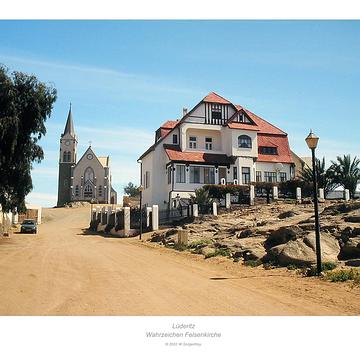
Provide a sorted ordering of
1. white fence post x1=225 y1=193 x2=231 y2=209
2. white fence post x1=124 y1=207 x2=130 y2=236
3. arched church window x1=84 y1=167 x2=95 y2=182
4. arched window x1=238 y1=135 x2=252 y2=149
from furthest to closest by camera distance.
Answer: arched church window x1=84 y1=167 x2=95 y2=182
arched window x1=238 y1=135 x2=252 y2=149
white fence post x1=225 y1=193 x2=231 y2=209
white fence post x1=124 y1=207 x2=130 y2=236

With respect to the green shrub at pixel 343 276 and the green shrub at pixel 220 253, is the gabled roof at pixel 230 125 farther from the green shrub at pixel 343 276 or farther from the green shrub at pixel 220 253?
the green shrub at pixel 343 276

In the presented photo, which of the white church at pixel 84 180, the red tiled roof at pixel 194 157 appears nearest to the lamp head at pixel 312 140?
the red tiled roof at pixel 194 157

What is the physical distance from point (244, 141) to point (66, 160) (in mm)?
53468

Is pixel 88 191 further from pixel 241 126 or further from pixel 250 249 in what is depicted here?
pixel 250 249

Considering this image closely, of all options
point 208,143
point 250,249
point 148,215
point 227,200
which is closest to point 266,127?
point 208,143

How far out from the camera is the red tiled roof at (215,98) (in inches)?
1662

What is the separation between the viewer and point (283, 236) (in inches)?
604

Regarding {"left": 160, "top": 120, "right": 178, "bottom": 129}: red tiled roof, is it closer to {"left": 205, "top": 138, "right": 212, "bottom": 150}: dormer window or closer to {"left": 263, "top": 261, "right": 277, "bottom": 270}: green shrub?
{"left": 205, "top": 138, "right": 212, "bottom": 150}: dormer window

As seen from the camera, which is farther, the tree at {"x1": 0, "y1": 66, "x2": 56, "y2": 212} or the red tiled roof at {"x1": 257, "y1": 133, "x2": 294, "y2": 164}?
the red tiled roof at {"x1": 257, "y1": 133, "x2": 294, "y2": 164}

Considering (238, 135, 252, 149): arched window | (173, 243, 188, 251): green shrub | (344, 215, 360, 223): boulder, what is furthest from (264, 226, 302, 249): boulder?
(238, 135, 252, 149): arched window

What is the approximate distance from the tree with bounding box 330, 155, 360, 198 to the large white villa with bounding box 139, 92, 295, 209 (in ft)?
24.1

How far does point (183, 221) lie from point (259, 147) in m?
17.5

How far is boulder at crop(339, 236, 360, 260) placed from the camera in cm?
1242

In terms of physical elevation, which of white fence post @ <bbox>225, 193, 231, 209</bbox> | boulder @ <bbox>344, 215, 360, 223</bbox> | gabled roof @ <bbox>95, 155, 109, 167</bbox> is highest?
gabled roof @ <bbox>95, 155, 109, 167</bbox>
